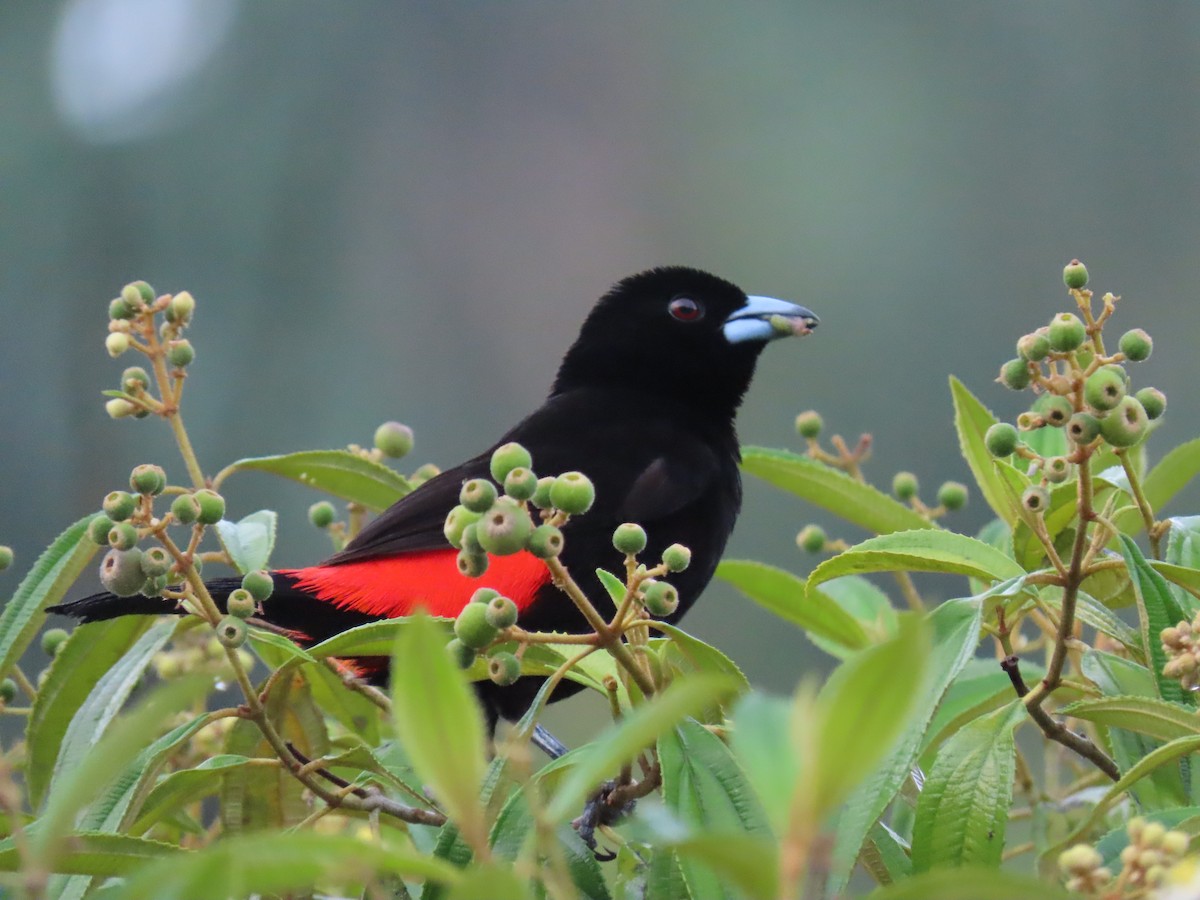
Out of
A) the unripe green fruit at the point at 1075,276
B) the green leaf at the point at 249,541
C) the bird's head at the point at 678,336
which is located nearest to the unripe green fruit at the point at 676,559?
the unripe green fruit at the point at 1075,276

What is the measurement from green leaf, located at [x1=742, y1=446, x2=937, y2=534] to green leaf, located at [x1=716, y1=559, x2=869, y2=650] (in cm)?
12

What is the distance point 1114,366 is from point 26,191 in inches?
509

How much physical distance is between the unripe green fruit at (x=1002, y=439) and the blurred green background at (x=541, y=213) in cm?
866

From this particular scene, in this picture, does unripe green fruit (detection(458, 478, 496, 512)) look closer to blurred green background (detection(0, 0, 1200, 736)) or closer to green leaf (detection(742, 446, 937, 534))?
green leaf (detection(742, 446, 937, 534))

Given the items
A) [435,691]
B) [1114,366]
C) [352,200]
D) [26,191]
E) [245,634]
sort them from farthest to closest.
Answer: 1. [352,200]
2. [26,191]
3. [245,634]
4. [1114,366]
5. [435,691]

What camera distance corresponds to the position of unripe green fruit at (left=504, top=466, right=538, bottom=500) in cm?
99

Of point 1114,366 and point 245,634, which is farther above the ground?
point 1114,366

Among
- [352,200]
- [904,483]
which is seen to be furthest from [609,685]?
[352,200]

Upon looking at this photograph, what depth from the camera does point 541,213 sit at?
578 inches

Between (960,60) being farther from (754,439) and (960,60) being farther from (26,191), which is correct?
(26,191)

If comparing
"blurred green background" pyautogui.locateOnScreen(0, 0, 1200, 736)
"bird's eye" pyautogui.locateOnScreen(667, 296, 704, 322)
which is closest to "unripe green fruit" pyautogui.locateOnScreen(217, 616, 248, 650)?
"bird's eye" pyautogui.locateOnScreen(667, 296, 704, 322)

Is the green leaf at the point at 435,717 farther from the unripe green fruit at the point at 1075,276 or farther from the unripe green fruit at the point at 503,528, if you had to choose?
the unripe green fruit at the point at 1075,276

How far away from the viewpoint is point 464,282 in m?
13.9

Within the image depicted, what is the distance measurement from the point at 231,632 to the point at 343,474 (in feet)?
2.47
